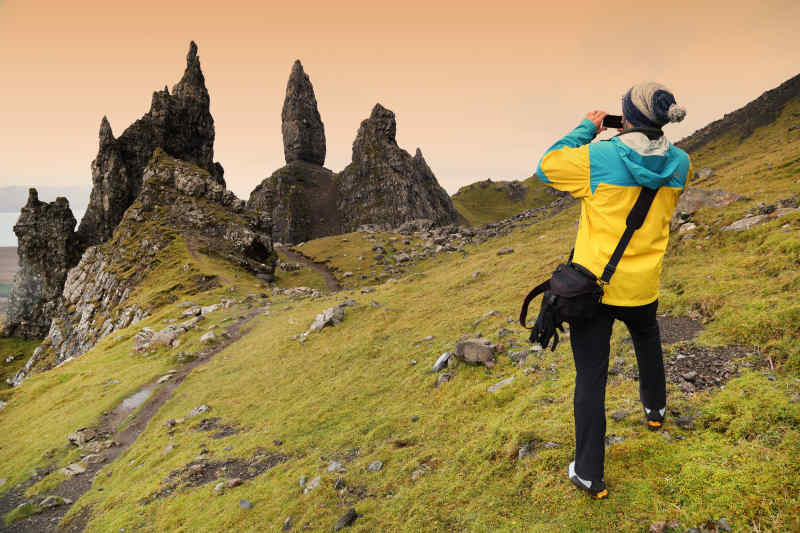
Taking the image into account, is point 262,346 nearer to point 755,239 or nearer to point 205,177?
point 755,239

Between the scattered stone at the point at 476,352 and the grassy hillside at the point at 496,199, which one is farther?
the grassy hillside at the point at 496,199

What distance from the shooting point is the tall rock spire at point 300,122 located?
147m

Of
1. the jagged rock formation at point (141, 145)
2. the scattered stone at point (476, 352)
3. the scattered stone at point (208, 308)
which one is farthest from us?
the jagged rock formation at point (141, 145)

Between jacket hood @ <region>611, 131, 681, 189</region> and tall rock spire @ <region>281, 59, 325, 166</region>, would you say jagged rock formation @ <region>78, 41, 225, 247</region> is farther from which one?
jacket hood @ <region>611, 131, 681, 189</region>

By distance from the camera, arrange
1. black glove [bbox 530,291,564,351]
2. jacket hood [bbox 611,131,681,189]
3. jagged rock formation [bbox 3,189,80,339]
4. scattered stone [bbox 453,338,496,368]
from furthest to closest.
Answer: jagged rock formation [bbox 3,189,80,339], scattered stone [bbox 453,338,496,368], black glove [bbox 530,291,564,351], jacket hood [bbox 611,131,681,189]

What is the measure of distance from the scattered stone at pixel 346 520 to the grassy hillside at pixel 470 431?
22cm

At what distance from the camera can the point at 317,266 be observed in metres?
72.4

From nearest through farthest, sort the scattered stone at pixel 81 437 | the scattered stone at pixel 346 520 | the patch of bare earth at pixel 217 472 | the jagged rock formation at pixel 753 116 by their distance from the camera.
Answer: the scattered stone at pixel 346 520 < the patch of bare earth at pixel 217 472 < the scattered stone at pixel 81 437 < the jagged rock formation at pixel 753 116

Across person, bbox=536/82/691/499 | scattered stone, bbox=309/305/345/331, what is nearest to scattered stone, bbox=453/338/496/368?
person, bbox=536/82/691/499

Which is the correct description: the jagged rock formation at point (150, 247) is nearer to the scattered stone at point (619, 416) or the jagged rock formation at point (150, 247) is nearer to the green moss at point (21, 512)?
the green moss at point (21, 512)

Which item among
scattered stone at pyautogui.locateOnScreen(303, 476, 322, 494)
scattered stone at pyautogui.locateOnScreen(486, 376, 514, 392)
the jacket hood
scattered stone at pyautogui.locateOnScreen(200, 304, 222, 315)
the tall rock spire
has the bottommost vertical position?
scattered stone at pyautogui.locateOnScreen(303, 476, 322, 494)

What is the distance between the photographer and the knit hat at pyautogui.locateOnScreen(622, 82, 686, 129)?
4.26m

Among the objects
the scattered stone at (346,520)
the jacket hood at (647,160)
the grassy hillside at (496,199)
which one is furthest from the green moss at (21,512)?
the grassy hillside at (496,199)

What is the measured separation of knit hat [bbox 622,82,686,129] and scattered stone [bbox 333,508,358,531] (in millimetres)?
7159
